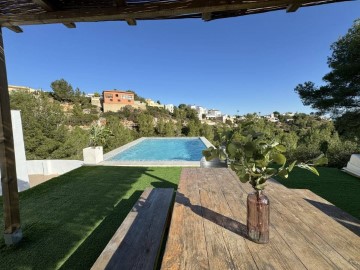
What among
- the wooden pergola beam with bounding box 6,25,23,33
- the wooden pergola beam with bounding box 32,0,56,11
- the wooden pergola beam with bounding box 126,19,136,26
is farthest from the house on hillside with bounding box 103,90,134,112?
the wooden pergola beam with bounding box 126,19,136,26

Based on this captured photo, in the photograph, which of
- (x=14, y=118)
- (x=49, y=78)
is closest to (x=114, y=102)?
(x=49, y=78)

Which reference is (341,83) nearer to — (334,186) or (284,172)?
(334,186)

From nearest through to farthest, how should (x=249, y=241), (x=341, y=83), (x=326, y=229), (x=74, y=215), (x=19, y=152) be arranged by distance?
(x=249, y=241) < (x=326, y=229) < (x=74, y=215) < (x=19, y=152) < (x=341, y=83)

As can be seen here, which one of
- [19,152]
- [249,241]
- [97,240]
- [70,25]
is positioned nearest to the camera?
[249,241]

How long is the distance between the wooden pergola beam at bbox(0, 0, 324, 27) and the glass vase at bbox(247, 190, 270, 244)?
1.33m

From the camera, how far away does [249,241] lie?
1015 mm

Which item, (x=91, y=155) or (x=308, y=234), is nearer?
(x=308, y=234)

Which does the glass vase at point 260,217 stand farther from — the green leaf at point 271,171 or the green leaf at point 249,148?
the green leaf at point 249,148

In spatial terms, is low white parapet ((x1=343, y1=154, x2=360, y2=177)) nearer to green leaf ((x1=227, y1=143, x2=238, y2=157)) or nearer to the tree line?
the tree line

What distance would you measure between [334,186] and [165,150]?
793 centimetres

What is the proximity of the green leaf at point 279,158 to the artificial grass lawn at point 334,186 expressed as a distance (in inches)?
113

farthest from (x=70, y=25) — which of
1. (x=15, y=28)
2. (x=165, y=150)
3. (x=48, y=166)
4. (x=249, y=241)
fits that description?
(x=165, y=150)

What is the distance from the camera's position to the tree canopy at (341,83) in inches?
215

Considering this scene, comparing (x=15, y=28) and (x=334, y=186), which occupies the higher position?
(x=15, y=28)
